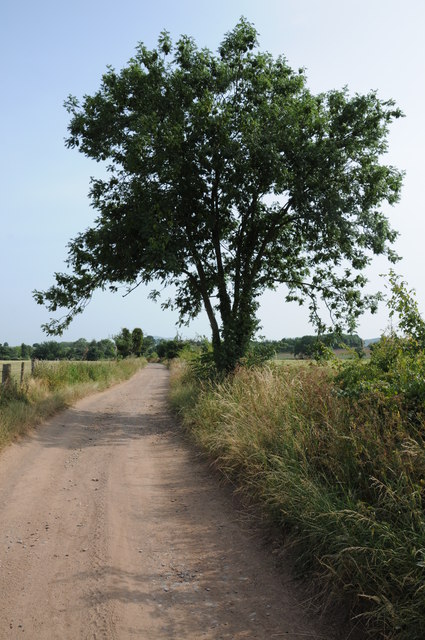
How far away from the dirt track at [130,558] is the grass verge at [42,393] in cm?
154

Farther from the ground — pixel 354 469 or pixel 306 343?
pixel 306 343

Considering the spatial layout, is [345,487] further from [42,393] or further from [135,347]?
[135,347]

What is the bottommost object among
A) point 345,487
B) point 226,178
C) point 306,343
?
point 345,487

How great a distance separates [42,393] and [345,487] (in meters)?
13.0

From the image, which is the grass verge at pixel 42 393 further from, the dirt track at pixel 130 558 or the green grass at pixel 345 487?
the green grass at pixel 345 487

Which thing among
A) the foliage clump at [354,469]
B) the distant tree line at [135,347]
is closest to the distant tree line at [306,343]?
the distant tree line at [135,347]

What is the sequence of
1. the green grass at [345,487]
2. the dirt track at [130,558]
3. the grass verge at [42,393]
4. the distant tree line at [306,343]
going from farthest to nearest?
the distant tree line at [306,343] → the grass verge at [42,393] → the dirt track at [130,558] → the green grass at [345,487]

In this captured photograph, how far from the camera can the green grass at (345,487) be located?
12.4 feet

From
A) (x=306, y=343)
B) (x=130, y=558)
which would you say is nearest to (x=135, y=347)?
(x=306, y=343)

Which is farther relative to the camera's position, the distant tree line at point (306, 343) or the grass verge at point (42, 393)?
the distant tree line at point (306, 343)

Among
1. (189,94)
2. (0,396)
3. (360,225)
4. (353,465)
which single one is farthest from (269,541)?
(189,94)

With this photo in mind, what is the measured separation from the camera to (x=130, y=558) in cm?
519

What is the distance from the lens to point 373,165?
17375 mm

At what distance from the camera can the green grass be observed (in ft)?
12.4
